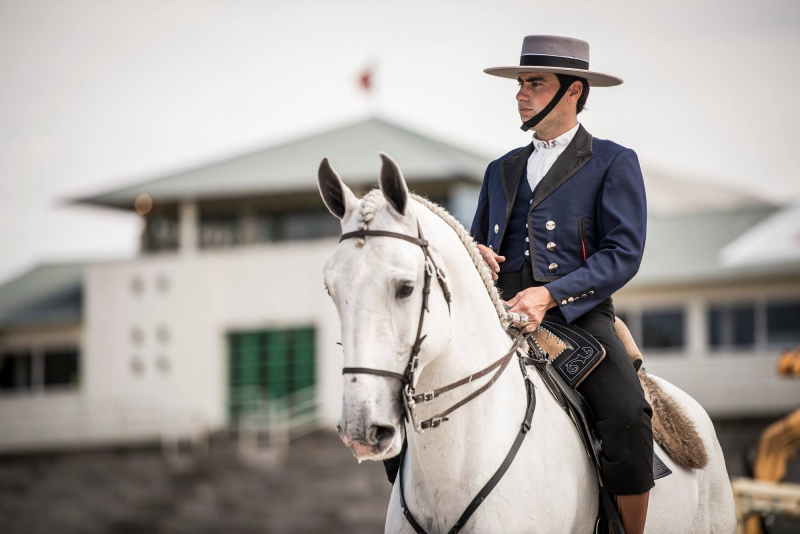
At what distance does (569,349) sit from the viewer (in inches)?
188

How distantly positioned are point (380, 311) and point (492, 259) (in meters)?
1.01

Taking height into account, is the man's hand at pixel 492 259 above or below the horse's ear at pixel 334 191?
below

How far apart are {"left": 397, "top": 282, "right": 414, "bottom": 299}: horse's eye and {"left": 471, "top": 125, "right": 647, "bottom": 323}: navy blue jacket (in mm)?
927

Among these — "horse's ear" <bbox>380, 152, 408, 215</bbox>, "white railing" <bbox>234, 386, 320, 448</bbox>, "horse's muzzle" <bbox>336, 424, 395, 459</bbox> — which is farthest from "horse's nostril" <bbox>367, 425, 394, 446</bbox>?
"white railing" <bbox>234, 386, 320, 448</bbox>

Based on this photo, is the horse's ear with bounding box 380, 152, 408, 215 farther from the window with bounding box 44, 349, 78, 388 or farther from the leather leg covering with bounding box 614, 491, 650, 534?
the window with bounding box 44, 349, 78, 388

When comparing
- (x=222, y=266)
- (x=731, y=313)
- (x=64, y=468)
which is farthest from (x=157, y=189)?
(x=731, y=313)

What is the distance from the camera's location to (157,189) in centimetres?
3331

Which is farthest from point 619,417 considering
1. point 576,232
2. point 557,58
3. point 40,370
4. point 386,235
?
point 40,370

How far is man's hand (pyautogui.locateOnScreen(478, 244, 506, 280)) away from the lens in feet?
15.6

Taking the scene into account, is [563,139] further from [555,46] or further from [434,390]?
Answer: [434,390]

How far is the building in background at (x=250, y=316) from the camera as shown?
1169 inches

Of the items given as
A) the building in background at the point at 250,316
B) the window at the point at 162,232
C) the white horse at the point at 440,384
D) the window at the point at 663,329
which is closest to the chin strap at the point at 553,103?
the white horse at the point at 440,384

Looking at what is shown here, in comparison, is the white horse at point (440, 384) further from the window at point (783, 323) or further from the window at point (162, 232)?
the window at point (162, 232)

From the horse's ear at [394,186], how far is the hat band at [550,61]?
128cm
